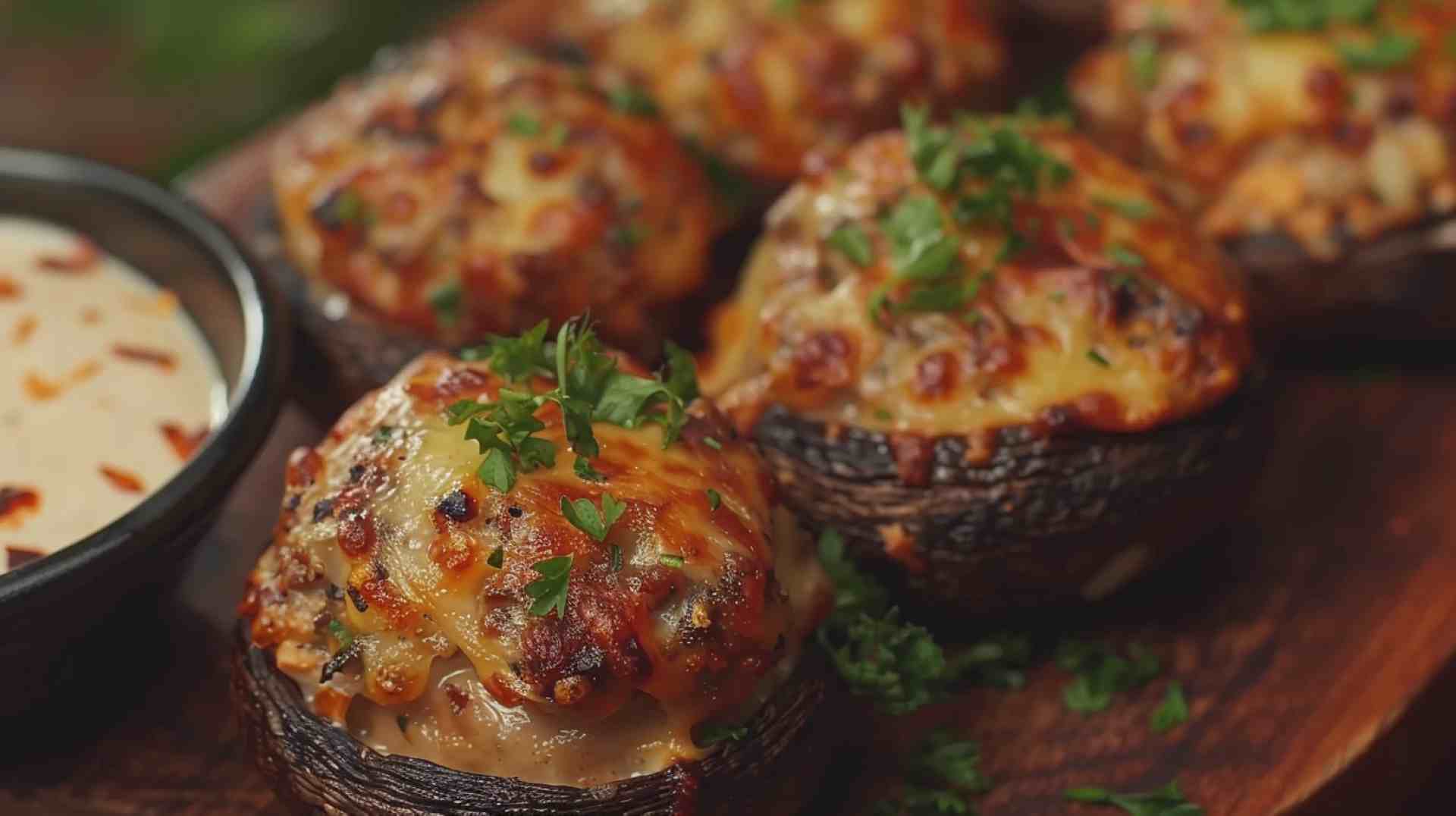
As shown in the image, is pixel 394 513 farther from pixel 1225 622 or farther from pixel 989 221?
pixel 1225 622

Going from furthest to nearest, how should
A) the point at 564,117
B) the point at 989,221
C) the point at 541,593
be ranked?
the point at 564,117, the point at 989,221, the point at 541,593

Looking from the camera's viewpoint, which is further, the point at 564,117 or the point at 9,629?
the point at 564,117

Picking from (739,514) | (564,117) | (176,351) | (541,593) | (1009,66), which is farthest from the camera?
(1009,66)

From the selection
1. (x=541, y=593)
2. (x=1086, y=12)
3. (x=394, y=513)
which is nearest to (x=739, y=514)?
(x=541, y=593)

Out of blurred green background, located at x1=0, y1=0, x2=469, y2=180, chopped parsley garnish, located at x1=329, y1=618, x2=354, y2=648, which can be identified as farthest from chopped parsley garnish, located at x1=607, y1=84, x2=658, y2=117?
blurred green background, located at x1=0, y1=0, x2=469, y2=180

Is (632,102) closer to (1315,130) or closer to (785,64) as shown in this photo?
(785,64)

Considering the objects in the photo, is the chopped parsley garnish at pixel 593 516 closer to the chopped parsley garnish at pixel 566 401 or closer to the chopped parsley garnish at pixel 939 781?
the chopped parsley garnish at pixel 566 401

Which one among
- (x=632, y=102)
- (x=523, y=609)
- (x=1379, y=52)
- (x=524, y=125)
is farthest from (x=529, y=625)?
(x=1379, y=52)

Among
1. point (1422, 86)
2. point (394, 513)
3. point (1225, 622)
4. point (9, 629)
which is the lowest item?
point (9, 629)

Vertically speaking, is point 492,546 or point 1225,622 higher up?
point 492,546
